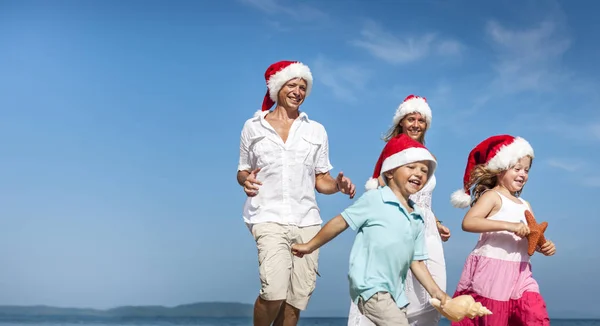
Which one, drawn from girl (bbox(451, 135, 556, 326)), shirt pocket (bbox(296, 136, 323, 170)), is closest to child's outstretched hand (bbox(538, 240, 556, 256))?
girl (bbox(451, 135, 556, 326))

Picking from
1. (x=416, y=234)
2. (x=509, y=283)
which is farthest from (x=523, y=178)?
(x=416, y=234)

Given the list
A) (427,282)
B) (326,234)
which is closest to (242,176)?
(326,234)

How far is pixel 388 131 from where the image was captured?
6.39 m

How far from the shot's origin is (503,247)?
568 centimetres

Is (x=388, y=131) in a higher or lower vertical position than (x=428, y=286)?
higher

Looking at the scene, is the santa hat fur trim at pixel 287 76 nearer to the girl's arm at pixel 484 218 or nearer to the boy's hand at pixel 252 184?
the boy's hand at pixel 252 184

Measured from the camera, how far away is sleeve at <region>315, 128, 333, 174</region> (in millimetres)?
5891

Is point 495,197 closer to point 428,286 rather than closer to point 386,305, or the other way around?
point 428,286

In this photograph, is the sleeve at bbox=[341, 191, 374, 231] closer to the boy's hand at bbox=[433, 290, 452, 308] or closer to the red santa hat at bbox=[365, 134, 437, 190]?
the red santa hat at bbox=[365, 134, 437, 190]

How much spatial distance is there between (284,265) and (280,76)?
1.58m

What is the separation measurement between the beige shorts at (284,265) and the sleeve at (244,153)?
523mm

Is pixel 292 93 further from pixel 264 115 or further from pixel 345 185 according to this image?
pixel 345 185

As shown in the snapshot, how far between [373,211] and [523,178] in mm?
1857

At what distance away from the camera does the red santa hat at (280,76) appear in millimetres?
5945
